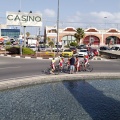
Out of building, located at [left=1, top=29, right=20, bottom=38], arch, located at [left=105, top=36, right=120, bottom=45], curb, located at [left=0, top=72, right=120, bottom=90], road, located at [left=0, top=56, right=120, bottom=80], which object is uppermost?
building, located at [left=1, top=29, right=20, bottom=38]

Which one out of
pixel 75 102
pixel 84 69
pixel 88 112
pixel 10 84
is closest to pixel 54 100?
pixel 75 102

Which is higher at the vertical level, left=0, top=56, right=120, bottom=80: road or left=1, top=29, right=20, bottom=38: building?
left=1, top=29, right=20, bottom=38: building

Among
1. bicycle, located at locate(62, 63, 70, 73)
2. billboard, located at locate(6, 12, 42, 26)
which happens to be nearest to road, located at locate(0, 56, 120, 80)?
bicycle, located at locate(62, 63, 70, 73)

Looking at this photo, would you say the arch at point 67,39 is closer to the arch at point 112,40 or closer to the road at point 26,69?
the arch at point 112,40

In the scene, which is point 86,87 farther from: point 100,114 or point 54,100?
point 100,114

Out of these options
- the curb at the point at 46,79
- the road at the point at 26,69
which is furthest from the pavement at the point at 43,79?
the road at the point at 26,69

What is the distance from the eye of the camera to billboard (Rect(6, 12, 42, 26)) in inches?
1869

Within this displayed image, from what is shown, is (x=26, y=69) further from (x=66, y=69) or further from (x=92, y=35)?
(x=92, y=35)

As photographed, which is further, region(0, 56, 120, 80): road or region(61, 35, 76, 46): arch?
region(61, 35, 76, 46): arch

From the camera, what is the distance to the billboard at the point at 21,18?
156 feet

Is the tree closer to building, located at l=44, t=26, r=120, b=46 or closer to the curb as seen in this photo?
building, located at l=44, t=26, r=120, b=46

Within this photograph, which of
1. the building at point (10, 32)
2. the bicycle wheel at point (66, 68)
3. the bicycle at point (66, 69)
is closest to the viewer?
the bicycle at point (66, 69)

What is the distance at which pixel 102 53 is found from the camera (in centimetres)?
4881

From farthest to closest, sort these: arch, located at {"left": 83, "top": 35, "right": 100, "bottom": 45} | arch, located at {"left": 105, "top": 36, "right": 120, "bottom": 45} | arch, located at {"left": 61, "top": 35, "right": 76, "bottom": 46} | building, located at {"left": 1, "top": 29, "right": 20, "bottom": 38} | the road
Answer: building, located at {"left": 1, "top": 29, "right": 20, "bottom": 38}
arch, located at {"left": 105, "top": 36, "right": 120, "bottom": 45}
arch, located at {"left": 83, "top": 35, "right": 100, "bottom": 45}
arch, located at {"left": 61, "top": 35, "right": 76, "bottom": 46}
the road
